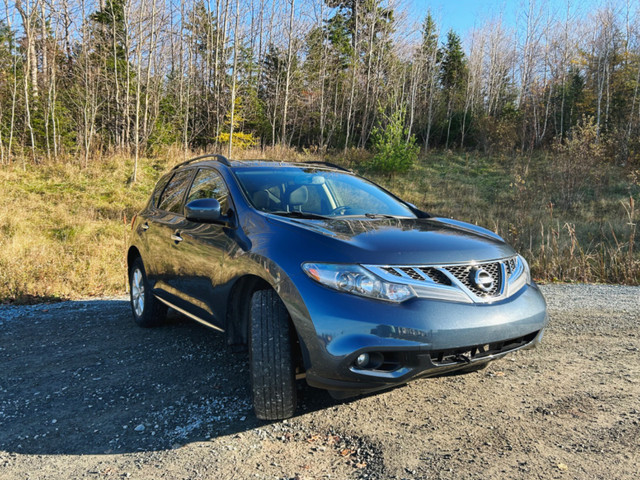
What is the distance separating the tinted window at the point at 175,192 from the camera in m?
4.18

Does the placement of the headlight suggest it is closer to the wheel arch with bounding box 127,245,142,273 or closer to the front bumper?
the front bumper

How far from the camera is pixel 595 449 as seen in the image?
224 centimetres

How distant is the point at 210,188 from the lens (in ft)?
12.1

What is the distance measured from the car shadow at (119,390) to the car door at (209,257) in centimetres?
50

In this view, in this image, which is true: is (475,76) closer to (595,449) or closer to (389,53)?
(389,53)

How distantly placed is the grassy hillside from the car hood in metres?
5.46

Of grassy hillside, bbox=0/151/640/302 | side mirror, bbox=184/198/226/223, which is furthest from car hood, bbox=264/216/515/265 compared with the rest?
grassy hillside, bbox=0/151/640/302

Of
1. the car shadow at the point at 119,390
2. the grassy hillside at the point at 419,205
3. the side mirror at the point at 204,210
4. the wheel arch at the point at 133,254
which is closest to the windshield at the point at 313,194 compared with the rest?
the side mirror at the point at 204,210

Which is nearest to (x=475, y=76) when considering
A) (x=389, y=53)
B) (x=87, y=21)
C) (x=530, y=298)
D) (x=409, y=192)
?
(x=389, y=53)

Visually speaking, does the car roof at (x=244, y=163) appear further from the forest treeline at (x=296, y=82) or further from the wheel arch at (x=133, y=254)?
the forest treeline at (x=296, y=82)

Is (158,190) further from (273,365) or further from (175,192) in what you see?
(273,365)

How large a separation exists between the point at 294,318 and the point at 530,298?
1.39m

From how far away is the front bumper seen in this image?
2.16 metres

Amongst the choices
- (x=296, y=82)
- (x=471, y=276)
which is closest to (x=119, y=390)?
(x=471, y=276)
